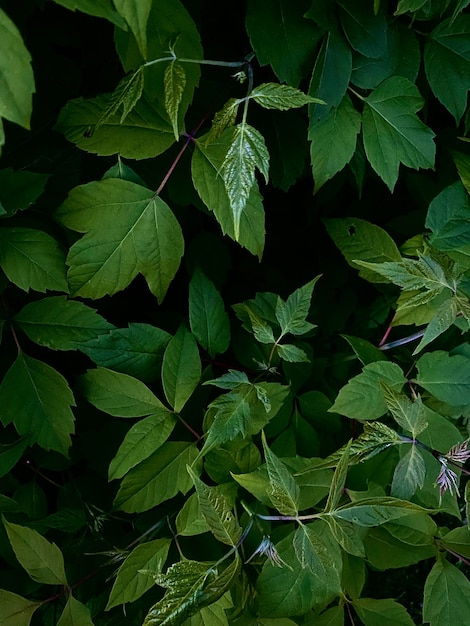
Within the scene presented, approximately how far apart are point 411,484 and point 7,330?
607 mm

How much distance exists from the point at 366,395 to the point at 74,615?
1.57 feet

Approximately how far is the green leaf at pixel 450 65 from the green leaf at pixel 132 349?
0.52 m

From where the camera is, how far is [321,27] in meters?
0.80

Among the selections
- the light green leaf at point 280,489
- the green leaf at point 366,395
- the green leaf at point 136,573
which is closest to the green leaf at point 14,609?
the green leaf at point 136,573

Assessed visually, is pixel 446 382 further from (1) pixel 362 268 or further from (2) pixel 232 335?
(2) pixel 232 335

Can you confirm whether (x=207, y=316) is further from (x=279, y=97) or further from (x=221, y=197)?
(x=279, y=97)

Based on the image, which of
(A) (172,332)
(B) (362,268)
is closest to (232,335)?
(A) (172,332)

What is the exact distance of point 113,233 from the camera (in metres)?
0.81

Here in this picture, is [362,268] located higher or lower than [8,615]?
higher

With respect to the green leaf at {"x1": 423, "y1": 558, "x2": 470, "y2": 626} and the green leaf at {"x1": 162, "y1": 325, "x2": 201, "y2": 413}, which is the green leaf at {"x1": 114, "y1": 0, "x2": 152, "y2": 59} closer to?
the green leaf at {"x1": 162, "y1": 325, "x2": 201, "y2": 413}

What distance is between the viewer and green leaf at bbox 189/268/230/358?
923 millimetres

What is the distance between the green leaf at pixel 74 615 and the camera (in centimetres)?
81

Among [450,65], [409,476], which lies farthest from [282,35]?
[409,476]

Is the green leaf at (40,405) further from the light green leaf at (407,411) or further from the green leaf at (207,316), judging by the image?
the light green leaf at (407,411)
